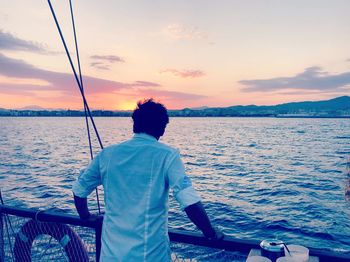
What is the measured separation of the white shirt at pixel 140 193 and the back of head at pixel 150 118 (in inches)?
2.0

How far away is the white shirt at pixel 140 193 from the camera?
6.98ft

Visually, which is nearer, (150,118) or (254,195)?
(150,118)

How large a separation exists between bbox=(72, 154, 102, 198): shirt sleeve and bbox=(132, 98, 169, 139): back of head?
1.25 ft

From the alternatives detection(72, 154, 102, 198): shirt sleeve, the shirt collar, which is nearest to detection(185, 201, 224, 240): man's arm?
the shirt collar

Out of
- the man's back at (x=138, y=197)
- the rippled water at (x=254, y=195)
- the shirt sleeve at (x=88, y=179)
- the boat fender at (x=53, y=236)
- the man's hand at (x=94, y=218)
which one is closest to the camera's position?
the man's back at (x=138, y=197)

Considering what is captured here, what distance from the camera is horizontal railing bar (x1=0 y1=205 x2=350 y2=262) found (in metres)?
2.23

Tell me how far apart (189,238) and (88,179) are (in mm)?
856

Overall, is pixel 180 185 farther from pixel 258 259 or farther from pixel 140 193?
pixel 258 259

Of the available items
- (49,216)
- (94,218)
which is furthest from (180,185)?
(49,216)

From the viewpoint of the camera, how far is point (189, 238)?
2.60 m

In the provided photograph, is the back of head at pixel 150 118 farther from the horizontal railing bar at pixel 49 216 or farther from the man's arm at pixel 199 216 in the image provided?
the horizontal railing bar at pixel 49 216

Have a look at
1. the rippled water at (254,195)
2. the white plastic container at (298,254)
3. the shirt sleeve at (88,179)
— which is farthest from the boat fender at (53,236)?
the rippled water at (254,195)

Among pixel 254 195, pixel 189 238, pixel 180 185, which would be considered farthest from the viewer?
pixel 254 195

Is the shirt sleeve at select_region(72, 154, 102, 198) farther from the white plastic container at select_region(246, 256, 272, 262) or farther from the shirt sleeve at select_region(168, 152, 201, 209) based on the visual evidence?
the white plastic container at select_region(246, 256, 272, 262)
